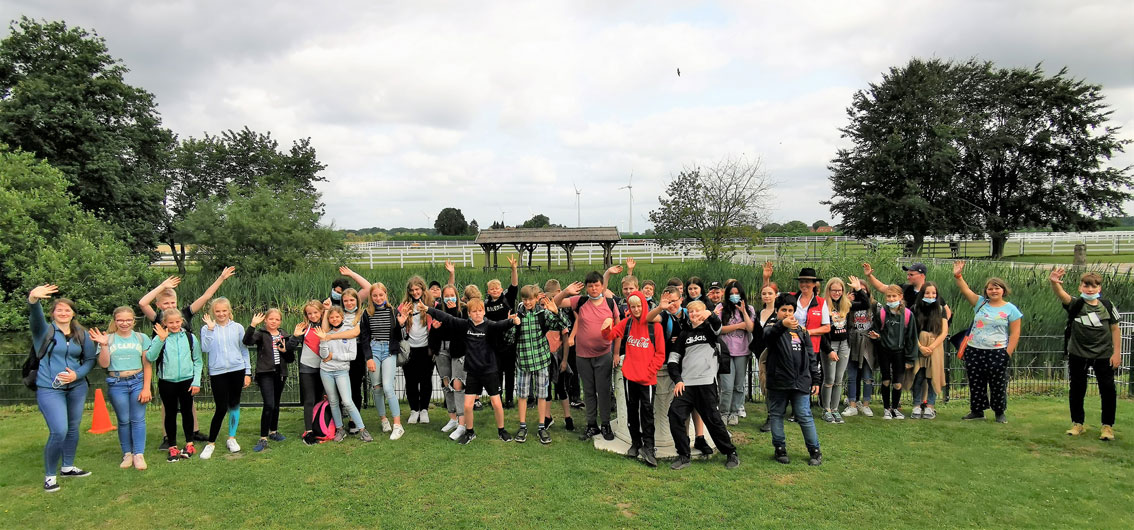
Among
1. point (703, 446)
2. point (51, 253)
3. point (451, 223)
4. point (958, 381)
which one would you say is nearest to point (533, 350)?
point (703, 446)

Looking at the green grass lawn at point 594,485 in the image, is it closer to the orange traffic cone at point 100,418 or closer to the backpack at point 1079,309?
the orange traffic cone at point 100,418

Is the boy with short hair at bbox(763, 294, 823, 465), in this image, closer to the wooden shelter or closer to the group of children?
the group of children

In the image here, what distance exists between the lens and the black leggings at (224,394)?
519 centimetres

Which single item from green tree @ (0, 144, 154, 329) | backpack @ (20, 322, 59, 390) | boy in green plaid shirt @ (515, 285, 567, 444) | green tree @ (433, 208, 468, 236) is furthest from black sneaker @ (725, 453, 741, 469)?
green tree @ (433, 208, 468, 236)

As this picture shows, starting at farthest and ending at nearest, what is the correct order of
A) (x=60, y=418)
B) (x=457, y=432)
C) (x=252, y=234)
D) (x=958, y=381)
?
1. (x=252, y=234)
2. (x=958, y=381)
3. (x=457, y=432)
4. (x=60, y=418)

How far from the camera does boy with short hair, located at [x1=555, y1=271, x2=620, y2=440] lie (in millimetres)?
5406

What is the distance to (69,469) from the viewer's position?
4.70m

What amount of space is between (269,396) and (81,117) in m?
19.3

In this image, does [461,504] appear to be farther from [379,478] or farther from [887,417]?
[887,417]

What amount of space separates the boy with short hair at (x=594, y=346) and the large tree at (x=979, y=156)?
2986cm

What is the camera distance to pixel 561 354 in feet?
21.7

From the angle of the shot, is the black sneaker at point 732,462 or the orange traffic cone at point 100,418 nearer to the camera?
the black sneaker at point 732,462

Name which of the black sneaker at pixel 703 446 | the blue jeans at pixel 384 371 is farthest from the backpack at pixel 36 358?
the black sneaker at pixel 703 446

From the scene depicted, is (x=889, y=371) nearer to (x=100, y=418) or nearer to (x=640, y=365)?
(x=640, y=365)
